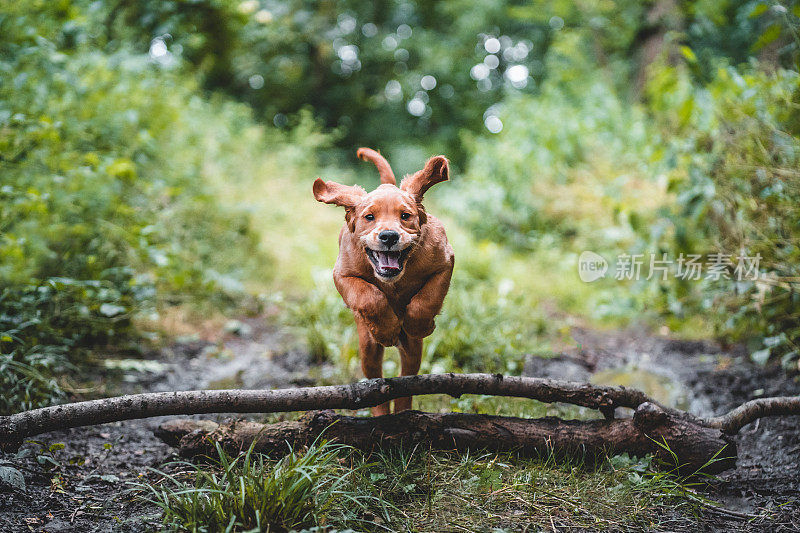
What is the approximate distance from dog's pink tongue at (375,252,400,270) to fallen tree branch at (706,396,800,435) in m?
1.82

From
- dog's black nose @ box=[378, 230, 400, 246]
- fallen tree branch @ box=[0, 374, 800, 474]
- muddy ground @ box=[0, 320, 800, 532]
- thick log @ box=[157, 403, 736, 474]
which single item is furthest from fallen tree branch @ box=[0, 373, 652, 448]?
dog's black nose @ box=[378, 230, 400, 246]

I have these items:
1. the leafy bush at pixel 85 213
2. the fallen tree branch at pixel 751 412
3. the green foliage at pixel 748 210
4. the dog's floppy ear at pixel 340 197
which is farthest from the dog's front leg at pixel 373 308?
the green foliage at pixel 748 210

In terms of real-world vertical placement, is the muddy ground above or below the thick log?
below

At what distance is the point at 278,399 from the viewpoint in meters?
2.34

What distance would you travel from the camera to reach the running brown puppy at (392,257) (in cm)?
210

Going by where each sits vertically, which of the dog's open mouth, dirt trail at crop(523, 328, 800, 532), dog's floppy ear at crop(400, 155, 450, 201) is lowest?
dirt trail at crop(523, 328, 800, 532)

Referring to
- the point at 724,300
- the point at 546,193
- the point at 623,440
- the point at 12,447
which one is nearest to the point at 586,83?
the point at 546,193

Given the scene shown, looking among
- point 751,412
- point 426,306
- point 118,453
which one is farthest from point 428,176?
point 118,453

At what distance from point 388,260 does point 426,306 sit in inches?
11.4

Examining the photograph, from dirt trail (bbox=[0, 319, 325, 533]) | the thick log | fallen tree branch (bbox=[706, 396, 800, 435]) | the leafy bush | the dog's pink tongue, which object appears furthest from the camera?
the leafy bush

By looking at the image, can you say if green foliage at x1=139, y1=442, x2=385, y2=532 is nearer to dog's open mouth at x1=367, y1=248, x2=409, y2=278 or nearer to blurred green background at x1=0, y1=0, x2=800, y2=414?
dog's open mouth at x1=367, y1=248, x2=409, y2=278

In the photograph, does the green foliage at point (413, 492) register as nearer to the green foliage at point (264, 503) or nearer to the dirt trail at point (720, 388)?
the green foliage at point (264, 503)

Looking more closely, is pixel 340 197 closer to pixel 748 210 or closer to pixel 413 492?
pixel 413 492

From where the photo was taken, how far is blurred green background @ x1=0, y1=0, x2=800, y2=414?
387 cm
